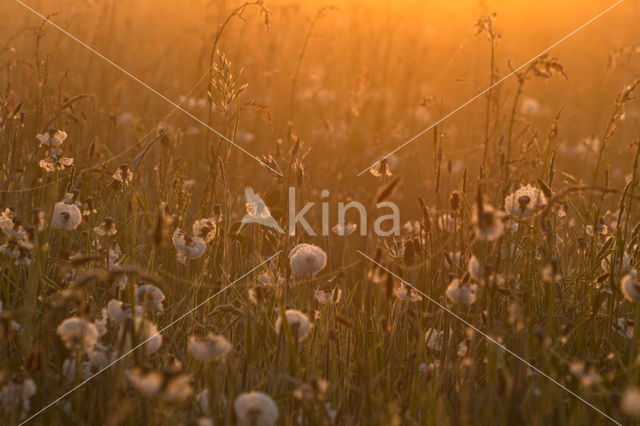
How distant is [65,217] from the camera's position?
7.07ft

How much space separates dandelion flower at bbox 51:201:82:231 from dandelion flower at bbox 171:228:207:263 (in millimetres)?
315

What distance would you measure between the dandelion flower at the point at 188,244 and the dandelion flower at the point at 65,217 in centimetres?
32

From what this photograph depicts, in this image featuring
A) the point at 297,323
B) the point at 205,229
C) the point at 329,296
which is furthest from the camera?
the point at 205,229

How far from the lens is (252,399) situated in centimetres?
129

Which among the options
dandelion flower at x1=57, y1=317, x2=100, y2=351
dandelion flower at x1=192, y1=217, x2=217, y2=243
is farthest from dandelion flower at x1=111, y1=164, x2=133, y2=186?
dandelion flower at x1=57, y1=317, x2=100, y2=351

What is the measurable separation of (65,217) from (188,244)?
402 millimetres

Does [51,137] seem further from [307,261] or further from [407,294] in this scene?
[407,294]

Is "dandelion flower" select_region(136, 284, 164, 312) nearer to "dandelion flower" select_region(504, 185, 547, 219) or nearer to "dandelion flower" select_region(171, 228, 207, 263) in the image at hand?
"dandelion flower" select_region(171, 228, 207, 263)

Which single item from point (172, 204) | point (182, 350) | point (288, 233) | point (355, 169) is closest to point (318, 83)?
point (355, 169)

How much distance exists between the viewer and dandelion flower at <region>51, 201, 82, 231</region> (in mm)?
2148

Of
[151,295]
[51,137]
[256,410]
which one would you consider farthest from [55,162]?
[256,410]

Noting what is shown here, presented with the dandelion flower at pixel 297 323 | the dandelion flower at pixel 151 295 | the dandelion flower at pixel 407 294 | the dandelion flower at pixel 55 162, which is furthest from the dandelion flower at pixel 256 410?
the dandelion flower at pixel 55 162

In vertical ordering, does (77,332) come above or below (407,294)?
above

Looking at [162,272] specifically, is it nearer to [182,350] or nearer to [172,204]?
[182,350]
